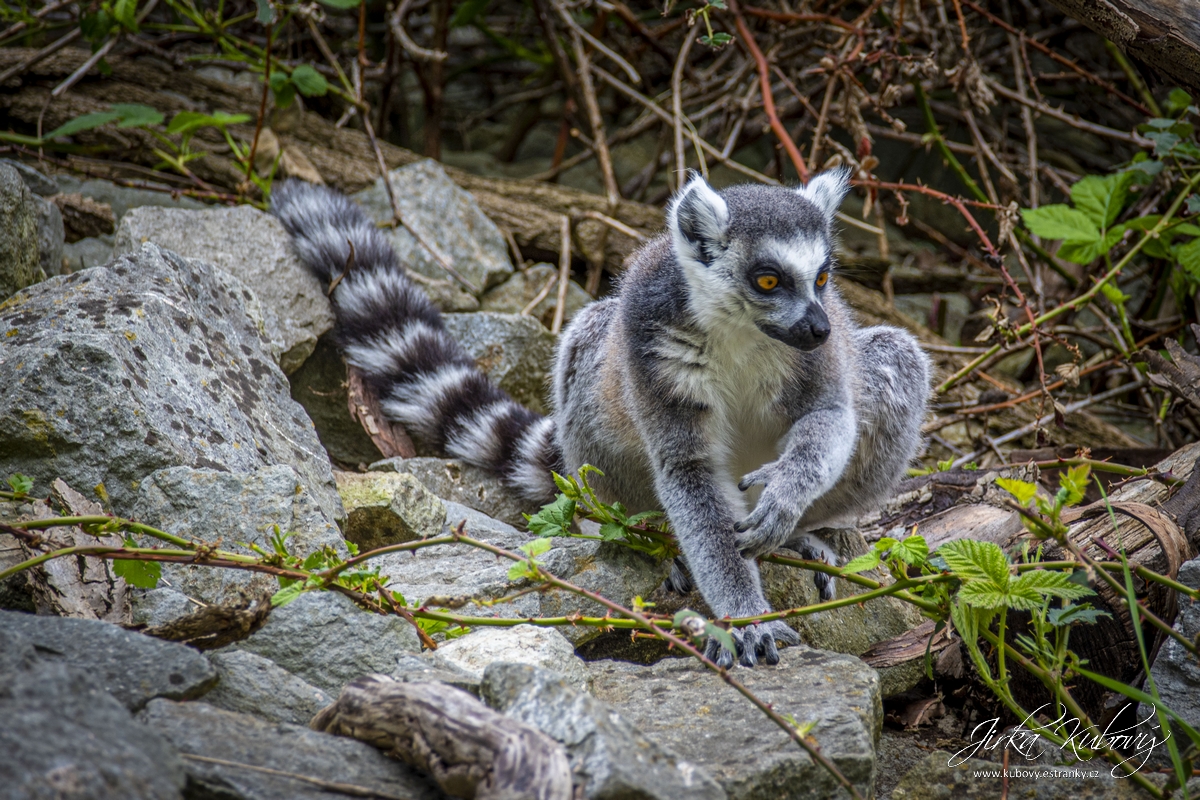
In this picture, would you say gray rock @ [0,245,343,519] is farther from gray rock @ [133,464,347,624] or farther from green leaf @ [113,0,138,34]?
green leaf @ [113,0,138,34]

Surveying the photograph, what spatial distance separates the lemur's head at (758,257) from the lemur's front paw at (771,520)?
540 mm

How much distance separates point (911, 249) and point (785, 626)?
5.95 meters

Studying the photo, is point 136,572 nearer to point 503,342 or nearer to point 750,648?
point 750,648

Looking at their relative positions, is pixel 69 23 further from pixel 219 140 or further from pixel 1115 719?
pixel 1115 719

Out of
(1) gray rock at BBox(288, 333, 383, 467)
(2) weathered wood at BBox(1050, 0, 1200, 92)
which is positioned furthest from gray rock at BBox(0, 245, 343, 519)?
(2) weathered wood at BBox(1050, 0, 1200, 92)

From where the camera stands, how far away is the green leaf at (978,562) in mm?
2541

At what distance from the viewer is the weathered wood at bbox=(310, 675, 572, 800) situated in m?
1.77

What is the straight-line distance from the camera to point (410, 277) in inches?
221

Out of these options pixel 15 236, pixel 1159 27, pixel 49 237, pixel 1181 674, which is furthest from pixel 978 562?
pixel 49 237

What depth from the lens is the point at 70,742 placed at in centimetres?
160

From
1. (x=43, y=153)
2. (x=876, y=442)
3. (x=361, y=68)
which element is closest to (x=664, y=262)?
(x=876, y=442)

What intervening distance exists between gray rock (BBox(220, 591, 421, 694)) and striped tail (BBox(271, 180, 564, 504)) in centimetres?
212

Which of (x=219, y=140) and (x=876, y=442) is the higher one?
(x=219, y=140)

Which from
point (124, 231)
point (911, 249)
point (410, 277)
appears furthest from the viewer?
point (911, 249)
